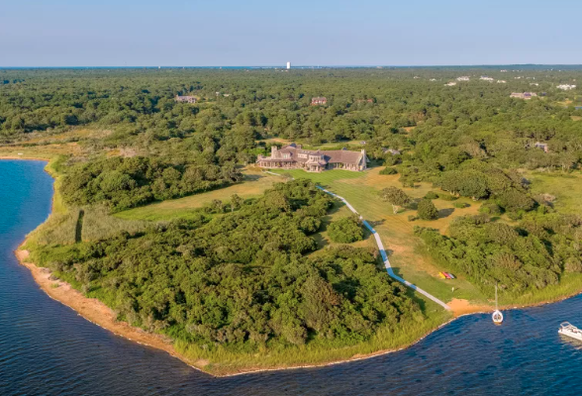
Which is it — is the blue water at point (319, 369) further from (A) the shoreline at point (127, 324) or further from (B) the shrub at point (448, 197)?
(B) the shrub at point (448, 197)

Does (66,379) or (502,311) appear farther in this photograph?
(502,311)

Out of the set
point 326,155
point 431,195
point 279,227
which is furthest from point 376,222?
point 326,155

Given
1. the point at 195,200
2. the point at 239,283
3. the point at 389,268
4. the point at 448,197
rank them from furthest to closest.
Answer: the point at 448,197 → the point at 195,200 → the point at 389,268 → the point at 239,283

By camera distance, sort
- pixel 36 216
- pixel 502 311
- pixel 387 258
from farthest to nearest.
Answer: pixel 36 216 < pixel 387 258 < pixel 502 311

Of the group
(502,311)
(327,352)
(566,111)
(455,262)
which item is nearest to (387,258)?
(455,262)

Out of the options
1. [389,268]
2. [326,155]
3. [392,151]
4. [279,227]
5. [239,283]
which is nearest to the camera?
[239,283]

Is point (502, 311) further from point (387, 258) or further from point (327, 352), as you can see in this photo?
point (327, 352)

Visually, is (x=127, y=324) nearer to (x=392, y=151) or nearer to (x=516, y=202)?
(x=516, y=202)

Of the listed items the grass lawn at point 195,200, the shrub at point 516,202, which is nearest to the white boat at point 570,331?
the shrub at point 516,202
